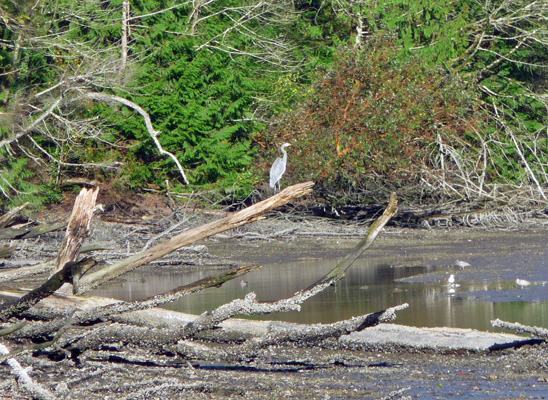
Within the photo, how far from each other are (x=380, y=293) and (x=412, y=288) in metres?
0.54

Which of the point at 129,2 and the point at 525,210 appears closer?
the point at 525,210

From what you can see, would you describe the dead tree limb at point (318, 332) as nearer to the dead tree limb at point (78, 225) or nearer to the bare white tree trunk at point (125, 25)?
the dead tree limb at point (78, 225)

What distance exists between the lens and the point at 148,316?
19.5ft

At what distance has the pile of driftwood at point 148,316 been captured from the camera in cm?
506

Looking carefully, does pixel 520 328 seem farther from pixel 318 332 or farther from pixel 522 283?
pixel 522 283

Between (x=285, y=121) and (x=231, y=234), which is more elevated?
(x=285, y=121)

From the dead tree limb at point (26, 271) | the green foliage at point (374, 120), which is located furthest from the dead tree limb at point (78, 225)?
the green foliage at point (374, 120)

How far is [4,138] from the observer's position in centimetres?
1491

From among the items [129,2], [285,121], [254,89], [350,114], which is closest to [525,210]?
[350,114]

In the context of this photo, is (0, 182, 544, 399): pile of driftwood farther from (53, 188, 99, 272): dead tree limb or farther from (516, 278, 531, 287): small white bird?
(516, 278, 531, 287): small white bird

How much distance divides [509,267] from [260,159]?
718 cm

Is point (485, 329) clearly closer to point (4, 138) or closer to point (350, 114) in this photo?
point (350, 114)

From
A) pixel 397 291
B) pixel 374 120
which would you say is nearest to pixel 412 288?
pixel 397 291

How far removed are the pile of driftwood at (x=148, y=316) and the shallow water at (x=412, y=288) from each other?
1.33 meters
